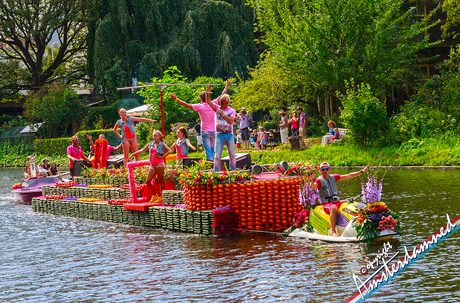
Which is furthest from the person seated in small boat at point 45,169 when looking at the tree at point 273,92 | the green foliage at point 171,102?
the tree at point 273,92

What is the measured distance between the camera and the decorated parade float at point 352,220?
34.9 ft

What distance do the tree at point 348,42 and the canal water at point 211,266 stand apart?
595 inches

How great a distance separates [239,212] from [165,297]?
4785 mm

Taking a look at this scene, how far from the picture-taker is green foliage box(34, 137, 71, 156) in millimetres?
45406

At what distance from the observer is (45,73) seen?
180 feet

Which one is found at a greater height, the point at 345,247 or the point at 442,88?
the point at 442,88

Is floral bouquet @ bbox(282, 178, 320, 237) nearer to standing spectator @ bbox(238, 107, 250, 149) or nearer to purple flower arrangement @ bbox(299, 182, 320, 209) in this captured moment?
purple flower arrangement @ bbox(299, 182, 320, 209)

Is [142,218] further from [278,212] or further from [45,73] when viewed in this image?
[45,73]

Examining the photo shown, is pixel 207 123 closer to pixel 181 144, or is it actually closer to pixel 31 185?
pixel 181 144

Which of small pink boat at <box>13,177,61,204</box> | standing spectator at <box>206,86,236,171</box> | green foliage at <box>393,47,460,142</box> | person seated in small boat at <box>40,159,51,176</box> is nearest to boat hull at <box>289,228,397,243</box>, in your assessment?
standing spectator at <box>206,86,236,171</box>

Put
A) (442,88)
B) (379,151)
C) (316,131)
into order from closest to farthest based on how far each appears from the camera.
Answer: (379,151), (442,88), (316,131)

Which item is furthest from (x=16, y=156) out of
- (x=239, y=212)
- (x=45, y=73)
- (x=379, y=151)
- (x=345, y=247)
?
(x=345, y=247)

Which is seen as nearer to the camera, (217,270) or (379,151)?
(217,270)

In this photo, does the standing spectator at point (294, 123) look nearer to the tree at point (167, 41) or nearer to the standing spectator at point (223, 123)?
the tree at point (167, 41)
